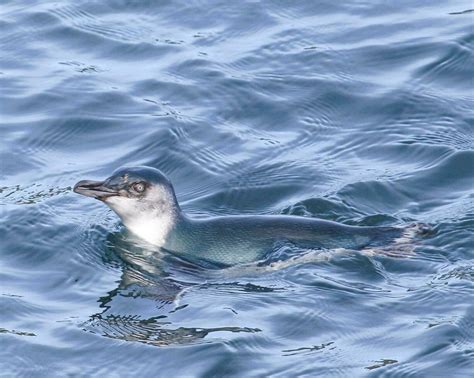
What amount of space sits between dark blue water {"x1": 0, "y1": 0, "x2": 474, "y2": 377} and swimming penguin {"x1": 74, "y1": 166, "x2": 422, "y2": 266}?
0.16m

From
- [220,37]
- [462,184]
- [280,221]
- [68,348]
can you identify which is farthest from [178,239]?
[220,37]

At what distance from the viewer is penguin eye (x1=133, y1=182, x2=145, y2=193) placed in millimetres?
11547

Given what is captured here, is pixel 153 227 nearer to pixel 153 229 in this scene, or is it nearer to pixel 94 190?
pixel 153 229

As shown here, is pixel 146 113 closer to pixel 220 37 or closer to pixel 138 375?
pixel 220 37

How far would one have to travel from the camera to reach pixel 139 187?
11555 mm

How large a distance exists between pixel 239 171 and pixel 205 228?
1691mm

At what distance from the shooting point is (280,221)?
11414mm

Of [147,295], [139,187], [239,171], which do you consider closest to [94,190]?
[139,187]

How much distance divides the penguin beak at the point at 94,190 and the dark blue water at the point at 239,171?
1.79 ft

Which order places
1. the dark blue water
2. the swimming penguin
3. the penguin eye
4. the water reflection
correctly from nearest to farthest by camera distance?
the dark blue water < the water reflection < the swimming penguin < the penguin eye

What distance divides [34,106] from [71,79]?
2.23ft

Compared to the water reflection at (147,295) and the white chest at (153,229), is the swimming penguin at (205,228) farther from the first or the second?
the water reflection at (147,295)

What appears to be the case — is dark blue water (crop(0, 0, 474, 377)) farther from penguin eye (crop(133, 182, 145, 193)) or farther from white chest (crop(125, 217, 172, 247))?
penguin eye (crop(133, 182, 145, 193))

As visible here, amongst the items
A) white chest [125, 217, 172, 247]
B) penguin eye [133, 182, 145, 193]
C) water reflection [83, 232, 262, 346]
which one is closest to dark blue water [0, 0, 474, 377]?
water reflection [83, 232, 262, 346]
